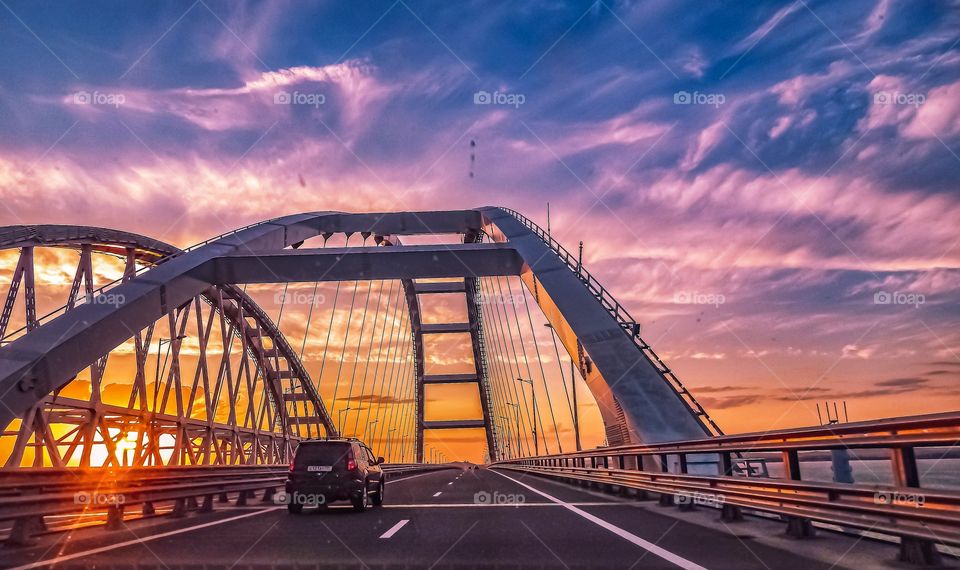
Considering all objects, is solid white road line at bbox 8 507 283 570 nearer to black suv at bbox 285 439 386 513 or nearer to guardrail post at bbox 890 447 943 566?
black suv at bbox 285 439 386 513

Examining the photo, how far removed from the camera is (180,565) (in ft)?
21.2

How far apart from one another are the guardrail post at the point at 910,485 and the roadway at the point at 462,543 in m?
0.25

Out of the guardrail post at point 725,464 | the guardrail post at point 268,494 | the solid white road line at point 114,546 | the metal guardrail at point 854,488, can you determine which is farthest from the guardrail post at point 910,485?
the guardrail post at point 268,494

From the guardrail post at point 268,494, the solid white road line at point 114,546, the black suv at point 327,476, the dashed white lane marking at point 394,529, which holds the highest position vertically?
the black suv at point 327,476

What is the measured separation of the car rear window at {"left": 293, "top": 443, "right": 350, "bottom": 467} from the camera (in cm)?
1367

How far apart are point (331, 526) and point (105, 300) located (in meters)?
10.7

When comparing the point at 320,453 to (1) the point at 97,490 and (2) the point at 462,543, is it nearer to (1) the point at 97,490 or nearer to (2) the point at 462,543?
(1) the point at 97,490

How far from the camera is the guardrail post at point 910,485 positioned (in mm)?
5297

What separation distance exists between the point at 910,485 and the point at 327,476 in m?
10.5

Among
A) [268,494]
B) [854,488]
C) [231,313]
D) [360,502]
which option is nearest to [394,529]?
[360,502]

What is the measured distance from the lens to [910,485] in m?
5.29

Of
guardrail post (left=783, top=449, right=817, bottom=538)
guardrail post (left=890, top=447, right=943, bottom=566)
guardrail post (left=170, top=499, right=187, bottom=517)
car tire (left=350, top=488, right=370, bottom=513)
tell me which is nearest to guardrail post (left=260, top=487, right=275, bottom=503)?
car tire (left=350, top=488, right=370, bottom=513)

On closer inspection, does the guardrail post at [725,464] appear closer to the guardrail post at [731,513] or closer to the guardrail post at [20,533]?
the guardrail post at [731,513]

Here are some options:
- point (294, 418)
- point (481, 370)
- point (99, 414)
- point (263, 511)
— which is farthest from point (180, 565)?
point (481, 370)
